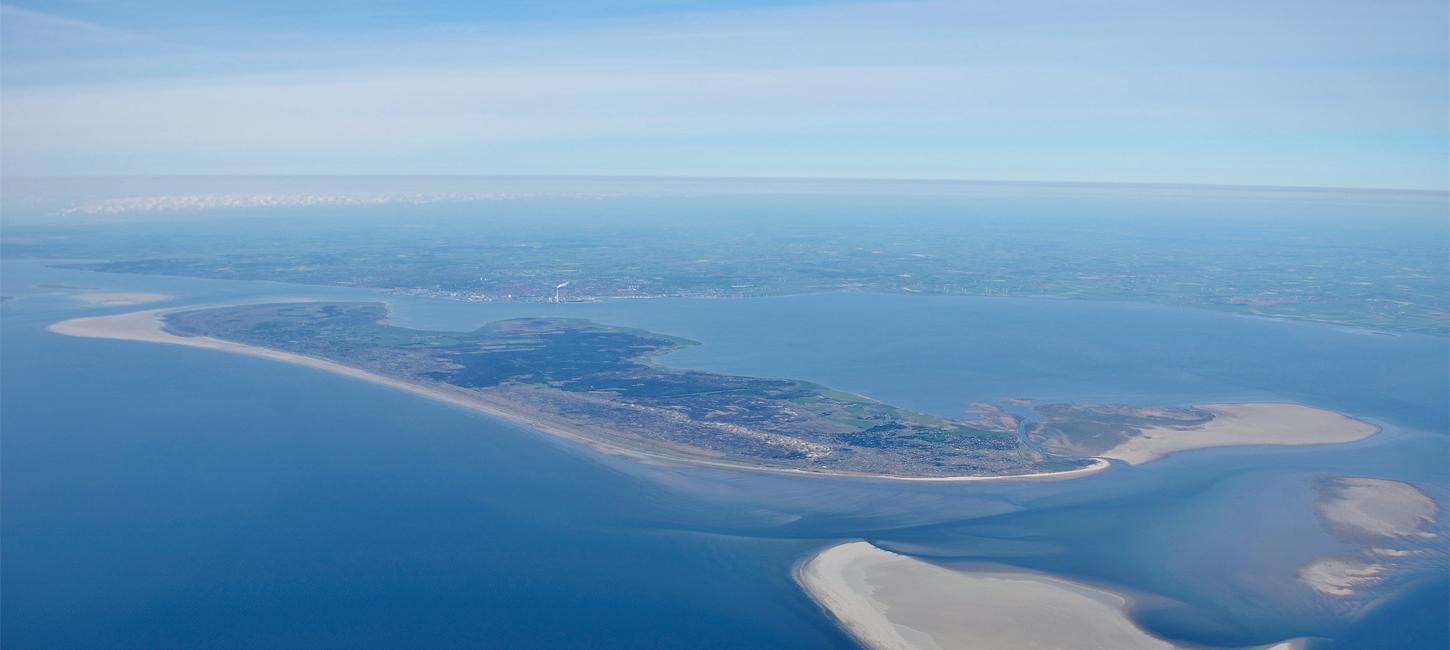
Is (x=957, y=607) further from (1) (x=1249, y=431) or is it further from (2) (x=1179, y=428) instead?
(1) (x=1249, y=431)

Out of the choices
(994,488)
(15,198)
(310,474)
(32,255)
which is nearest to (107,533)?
(310,474)

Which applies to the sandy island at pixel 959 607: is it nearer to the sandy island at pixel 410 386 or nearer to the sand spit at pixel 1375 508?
the sandy island at pixel 410 386

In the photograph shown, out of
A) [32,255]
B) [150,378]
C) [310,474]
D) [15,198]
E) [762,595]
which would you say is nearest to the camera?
[762,595]

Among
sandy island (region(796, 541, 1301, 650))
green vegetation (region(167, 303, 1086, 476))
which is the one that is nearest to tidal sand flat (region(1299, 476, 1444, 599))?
sandy island (region(796, 541, 1301, 650))

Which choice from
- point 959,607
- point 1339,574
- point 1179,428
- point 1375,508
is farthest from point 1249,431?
point 959,607

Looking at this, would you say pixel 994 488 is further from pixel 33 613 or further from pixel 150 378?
pixel 150 378

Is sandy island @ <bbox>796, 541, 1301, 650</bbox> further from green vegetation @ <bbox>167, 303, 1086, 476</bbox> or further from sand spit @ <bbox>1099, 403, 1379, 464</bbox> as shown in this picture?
sand spit @ <bbox>1099, 403, 1379, 464</bbox>
